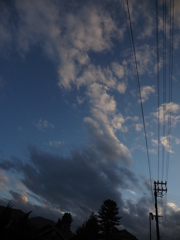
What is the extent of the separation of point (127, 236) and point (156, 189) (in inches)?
1168

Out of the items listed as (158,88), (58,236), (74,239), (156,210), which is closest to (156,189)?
(156,210)

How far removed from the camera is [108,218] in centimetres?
3956

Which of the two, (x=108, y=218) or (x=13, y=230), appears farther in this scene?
(x=108, y=218)

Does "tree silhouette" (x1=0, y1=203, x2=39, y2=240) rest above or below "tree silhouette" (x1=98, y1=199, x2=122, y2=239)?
below

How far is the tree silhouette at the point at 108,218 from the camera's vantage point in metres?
37.4

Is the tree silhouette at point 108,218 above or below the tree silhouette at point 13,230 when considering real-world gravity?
above

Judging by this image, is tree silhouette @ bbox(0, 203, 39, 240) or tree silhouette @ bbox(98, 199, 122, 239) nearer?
tree silhouette @ bbox(0, 203, 39, 240)

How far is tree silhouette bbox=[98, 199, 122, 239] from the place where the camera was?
37431 mm

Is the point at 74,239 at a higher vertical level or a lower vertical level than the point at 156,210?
lower

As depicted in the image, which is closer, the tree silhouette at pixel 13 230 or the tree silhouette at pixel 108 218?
the tree silhouette at pixel 13 230

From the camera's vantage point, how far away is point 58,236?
1427 inches

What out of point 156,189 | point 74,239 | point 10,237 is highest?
point 156,189

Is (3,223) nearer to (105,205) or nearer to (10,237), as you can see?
(10,237)

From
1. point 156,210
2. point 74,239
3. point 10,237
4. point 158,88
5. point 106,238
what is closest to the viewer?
point 158,88
